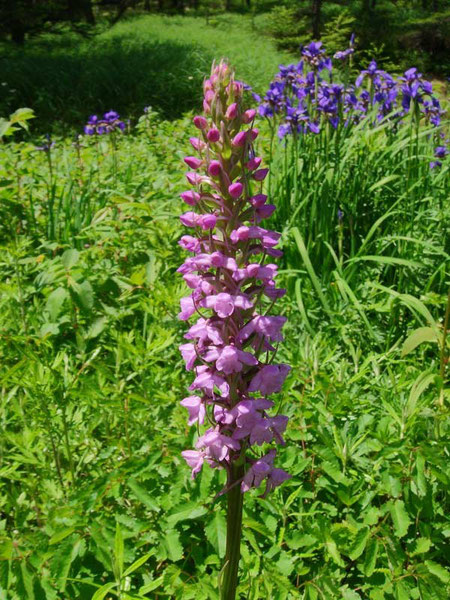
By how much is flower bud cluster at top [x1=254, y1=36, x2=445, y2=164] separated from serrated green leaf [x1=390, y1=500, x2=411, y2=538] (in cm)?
255

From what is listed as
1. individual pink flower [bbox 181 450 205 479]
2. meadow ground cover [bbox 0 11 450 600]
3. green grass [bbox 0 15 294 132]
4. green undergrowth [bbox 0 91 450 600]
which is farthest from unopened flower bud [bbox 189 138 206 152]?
green grass [bbox 0 15 294 132]

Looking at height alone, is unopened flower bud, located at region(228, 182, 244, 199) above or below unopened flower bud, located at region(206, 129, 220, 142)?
below

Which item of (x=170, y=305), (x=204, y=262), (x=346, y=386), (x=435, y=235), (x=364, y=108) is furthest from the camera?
(x=364, y=108)

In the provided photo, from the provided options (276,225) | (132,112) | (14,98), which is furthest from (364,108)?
(14,98)

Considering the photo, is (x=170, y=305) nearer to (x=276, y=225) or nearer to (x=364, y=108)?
(x=276, y=225)

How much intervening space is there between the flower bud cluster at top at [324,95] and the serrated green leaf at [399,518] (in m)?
2.55

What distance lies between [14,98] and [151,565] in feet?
36.2

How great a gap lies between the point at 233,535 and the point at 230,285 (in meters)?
0.54

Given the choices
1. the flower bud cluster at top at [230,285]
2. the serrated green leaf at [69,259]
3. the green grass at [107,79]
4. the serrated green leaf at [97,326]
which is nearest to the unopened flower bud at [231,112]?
the flower bud cluster at top at [230,285]

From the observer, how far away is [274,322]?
101 cm

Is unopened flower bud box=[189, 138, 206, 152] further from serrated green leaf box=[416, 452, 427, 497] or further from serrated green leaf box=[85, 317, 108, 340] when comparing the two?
serrated green leaf box=[85, 317, 108, 340]

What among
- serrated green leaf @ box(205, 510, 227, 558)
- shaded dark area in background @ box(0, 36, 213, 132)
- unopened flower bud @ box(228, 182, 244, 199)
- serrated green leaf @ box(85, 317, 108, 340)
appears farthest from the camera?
shaded dark area in background @ box(0, 36, 213, 132)

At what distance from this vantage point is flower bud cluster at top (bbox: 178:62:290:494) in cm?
100

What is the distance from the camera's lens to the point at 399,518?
1429 mm
